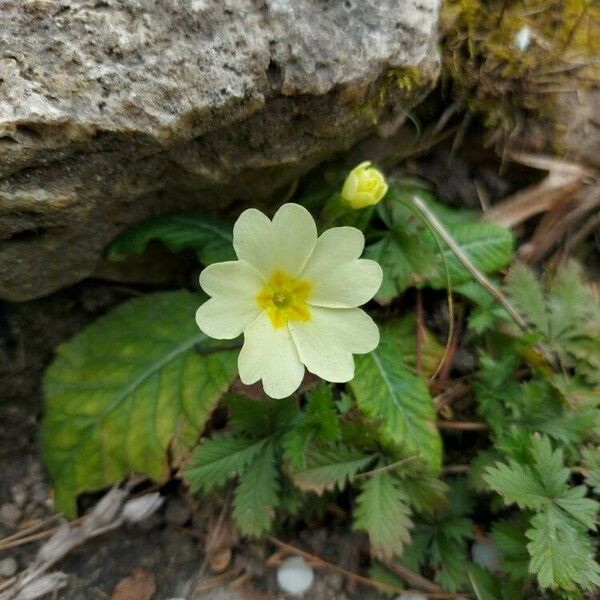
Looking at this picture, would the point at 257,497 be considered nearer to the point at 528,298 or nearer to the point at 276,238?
the point at 276,238

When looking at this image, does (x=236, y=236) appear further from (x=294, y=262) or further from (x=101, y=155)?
(x=101, y=155)

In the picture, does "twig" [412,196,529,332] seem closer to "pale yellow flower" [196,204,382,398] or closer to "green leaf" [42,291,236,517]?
"pale yellow flower" [196,204,382,398]

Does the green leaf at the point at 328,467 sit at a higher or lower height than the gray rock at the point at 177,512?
higher

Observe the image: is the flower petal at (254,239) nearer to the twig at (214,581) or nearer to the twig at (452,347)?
the twig at (452,347)

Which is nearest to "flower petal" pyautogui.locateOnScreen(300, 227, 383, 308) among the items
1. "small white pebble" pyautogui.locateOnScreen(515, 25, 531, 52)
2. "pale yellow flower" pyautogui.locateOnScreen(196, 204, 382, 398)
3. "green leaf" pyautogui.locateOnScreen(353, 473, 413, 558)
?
"pale yellow flower" pyautogui.locateOnScreen(196, 204, 382, 398)

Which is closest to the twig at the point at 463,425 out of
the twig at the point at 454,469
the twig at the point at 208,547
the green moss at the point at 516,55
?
the twig at the point at 454,469
